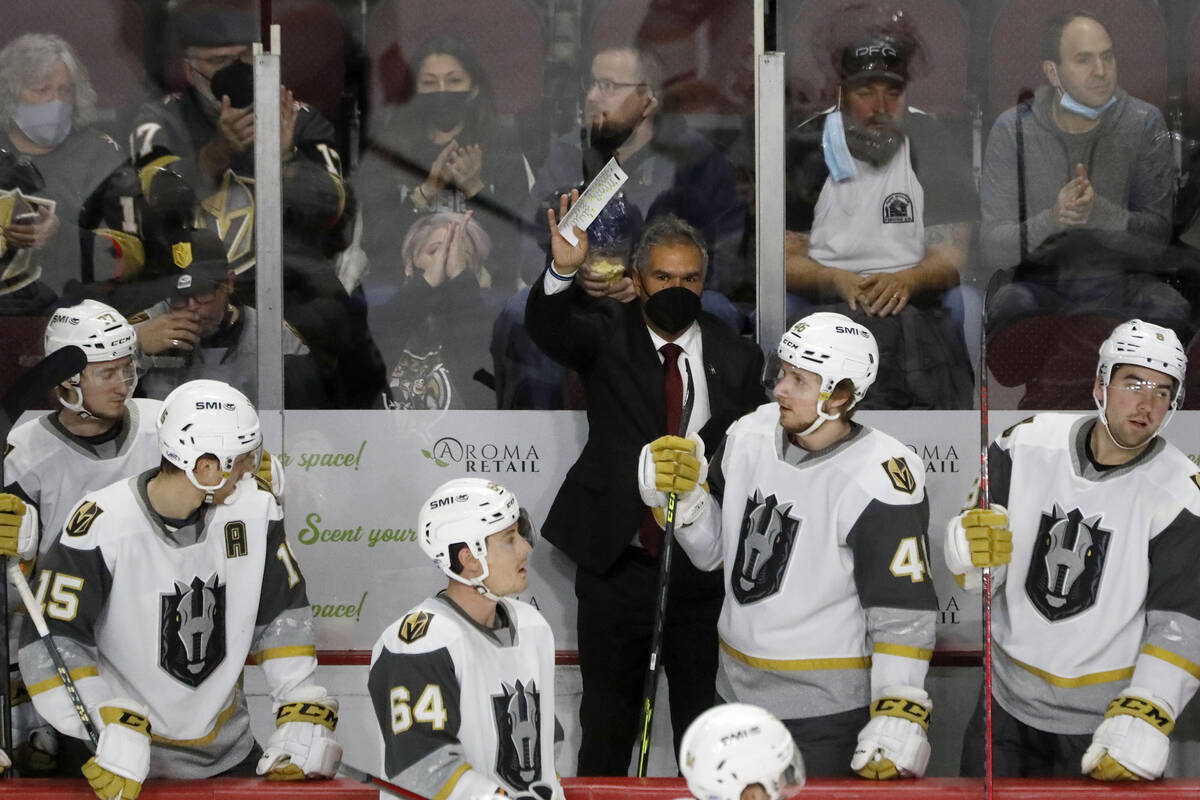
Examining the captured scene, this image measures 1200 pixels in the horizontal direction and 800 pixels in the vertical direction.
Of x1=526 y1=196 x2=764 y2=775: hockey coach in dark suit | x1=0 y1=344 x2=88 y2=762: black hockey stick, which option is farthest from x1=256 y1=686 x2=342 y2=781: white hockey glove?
x1=526 y1=196 x2=764 y2=775: hockey coach in dark suit

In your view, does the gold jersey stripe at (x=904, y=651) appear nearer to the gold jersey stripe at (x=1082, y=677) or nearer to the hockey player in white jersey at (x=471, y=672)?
the gold jersey stripe at (x=1082, y=677)

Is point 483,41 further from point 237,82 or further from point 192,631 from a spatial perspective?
point 192,631

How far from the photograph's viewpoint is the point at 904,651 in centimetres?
371

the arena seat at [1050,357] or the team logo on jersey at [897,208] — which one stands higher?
the team logo on jersey at [897,208]

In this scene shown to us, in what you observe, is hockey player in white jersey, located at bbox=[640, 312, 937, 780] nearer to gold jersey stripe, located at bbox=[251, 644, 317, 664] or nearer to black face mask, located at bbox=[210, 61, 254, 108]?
gold jersey stripe, located at bbox=[251, 644, 317, 664]

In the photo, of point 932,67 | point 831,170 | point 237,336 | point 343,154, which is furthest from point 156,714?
point 932,67

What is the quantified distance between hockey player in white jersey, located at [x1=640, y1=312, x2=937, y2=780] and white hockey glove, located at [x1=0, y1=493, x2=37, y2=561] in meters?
1.51

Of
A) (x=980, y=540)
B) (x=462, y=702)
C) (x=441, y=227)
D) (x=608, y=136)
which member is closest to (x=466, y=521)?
(x=462, y=702)

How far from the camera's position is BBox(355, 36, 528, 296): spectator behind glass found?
5.03m

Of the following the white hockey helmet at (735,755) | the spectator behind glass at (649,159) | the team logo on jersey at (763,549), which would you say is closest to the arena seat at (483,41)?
the spectator behind glass at (649,159)

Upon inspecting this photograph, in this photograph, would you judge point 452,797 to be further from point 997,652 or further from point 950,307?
point 950,307

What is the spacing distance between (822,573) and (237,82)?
7.79 ft

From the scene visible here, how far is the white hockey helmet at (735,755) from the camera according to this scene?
2584mm

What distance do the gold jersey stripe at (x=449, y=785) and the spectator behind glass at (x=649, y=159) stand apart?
86.4 inches
